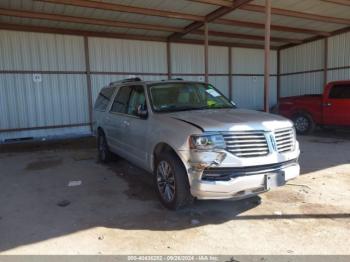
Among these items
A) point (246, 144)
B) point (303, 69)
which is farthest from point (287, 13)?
point (246, 144)

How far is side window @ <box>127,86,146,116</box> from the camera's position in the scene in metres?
5.10

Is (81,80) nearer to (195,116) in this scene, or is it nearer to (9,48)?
(9,48)

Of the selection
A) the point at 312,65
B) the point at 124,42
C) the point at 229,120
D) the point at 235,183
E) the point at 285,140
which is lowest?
the point at 235,183

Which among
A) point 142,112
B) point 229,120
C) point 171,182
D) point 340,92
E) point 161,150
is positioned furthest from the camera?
point 340,92

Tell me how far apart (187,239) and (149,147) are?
5.33ft

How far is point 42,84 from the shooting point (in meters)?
11.2

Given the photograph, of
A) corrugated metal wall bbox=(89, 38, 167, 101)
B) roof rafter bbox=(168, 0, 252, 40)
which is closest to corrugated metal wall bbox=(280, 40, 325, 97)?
roof rafter bbox=(168, 0, 252, 40)

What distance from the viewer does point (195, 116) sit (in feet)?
14.0

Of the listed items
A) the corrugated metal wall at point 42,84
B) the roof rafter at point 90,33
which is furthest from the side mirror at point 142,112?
the roof rafter at point 90,33

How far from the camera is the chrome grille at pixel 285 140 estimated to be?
4016 millimetres

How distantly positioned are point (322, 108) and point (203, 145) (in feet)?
26.9

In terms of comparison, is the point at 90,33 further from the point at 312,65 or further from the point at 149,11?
the point at 312,65

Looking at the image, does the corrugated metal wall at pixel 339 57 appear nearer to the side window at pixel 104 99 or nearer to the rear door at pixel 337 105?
the rear door at pixel 337 105

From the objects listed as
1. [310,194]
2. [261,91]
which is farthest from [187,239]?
[261,91]
